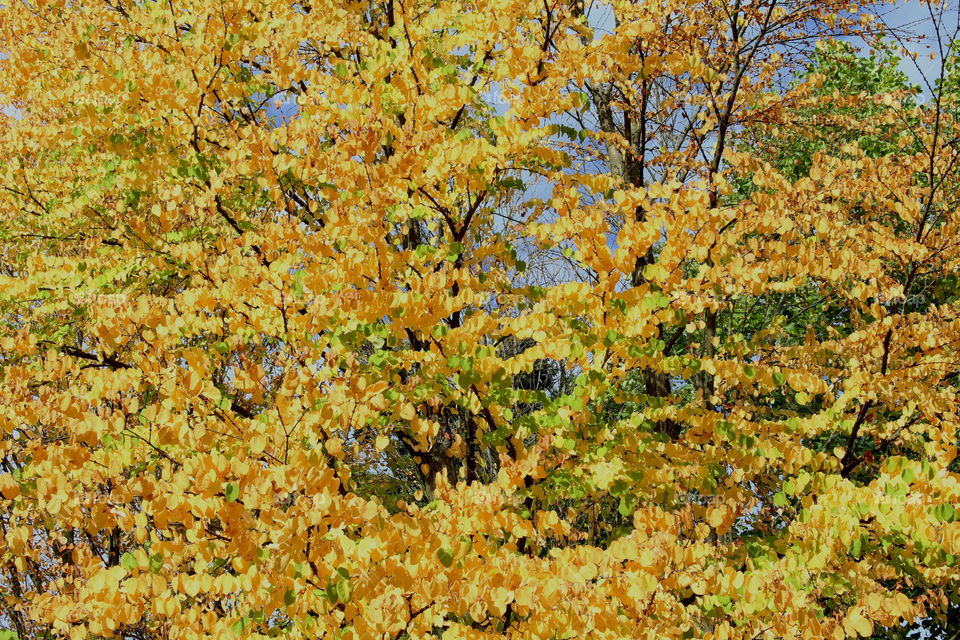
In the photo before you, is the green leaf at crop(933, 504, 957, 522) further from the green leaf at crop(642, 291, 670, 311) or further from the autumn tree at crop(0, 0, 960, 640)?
the green leaf at crop(642, 291, 670, 311)

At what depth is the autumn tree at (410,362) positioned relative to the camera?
2535mm

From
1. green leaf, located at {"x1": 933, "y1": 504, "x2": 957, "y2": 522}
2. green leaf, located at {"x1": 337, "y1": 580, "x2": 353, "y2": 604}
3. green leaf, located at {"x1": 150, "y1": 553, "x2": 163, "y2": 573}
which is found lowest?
green leaf, located at {"x1": 337, "y1": 580, "x2": 353, "y2": 604}

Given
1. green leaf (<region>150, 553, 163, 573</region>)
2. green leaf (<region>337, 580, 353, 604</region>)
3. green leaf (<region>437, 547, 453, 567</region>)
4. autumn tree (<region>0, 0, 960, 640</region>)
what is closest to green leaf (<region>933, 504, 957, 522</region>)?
autumn tree (<region>0, 0, 960, 640</region>)

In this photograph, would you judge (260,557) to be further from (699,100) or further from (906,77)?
(906,77)

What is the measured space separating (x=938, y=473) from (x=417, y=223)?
4673 mm

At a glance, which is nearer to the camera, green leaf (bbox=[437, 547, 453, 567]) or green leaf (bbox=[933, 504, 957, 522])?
green leaf (bbox=[437, 547, 453, 567])

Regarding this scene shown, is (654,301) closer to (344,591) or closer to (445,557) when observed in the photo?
(445,557)

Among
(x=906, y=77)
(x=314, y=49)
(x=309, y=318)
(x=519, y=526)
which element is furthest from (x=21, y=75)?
(x=906, y=77)

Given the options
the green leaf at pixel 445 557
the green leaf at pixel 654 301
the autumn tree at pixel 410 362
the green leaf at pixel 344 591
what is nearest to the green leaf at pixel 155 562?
the autumn tree at pixel 410 362

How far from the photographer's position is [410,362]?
3693mm

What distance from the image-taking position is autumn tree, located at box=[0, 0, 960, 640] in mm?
2535

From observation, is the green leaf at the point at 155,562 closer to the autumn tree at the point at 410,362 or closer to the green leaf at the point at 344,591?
the autumn tree at the point at 410,362

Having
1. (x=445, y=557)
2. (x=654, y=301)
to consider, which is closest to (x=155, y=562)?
(x=445, y=557)

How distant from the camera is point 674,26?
6.29 m
